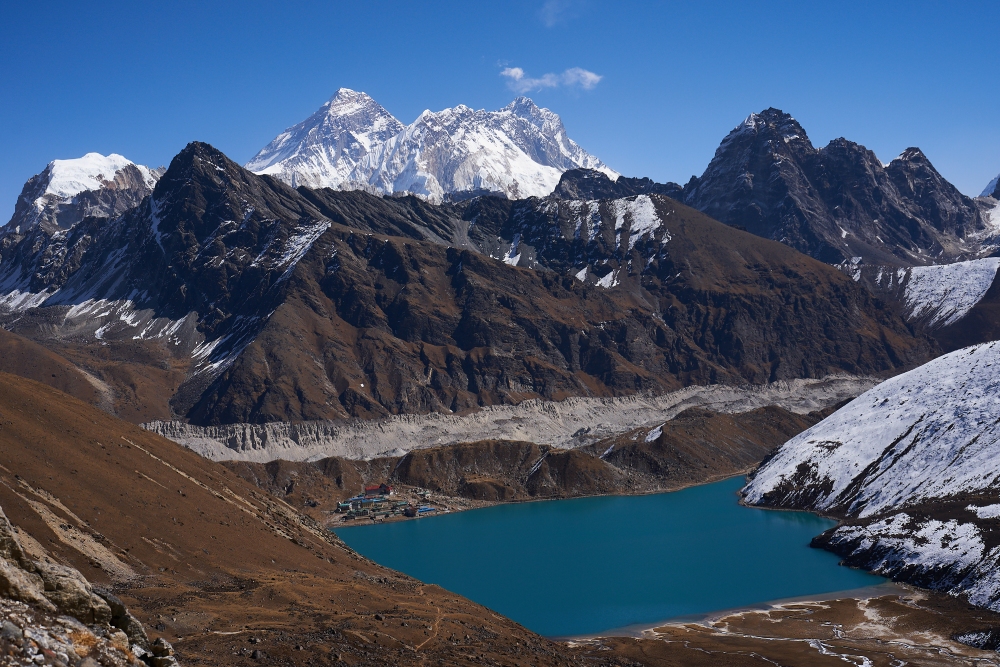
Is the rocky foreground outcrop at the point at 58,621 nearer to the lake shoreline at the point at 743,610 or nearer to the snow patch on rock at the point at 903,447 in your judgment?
the lake shoreline at the point at 743,610

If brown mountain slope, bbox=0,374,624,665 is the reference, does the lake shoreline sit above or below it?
below

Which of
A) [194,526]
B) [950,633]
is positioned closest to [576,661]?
[194,526]

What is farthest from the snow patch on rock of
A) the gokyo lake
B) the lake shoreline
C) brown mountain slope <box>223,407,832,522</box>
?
brown mountain slope <box>223,407,832,522</box>

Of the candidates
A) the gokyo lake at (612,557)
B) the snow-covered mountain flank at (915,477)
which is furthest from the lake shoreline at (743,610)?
the snow-covered mountain flank at (915,477)

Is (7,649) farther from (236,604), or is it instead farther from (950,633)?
(950,633)

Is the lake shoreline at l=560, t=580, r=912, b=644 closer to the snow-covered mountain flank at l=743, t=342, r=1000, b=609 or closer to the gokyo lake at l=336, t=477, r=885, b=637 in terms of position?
the gokyo lake at l=336, t=477, r=885, b=637

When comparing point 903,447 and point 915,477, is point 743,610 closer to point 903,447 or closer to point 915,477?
point 915,477
